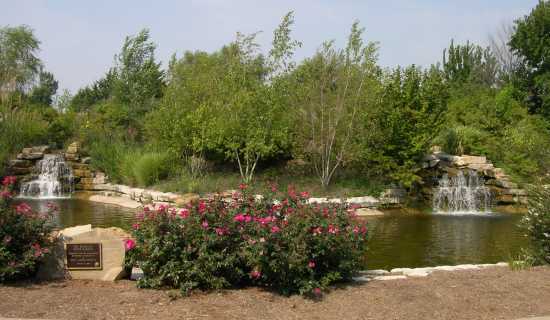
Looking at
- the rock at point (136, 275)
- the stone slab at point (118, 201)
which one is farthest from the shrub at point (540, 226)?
the stone slab at point (118, 201)

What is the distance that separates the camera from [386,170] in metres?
14.9

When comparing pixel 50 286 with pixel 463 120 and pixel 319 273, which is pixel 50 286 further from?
pixel 463 120

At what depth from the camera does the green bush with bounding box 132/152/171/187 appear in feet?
50.9

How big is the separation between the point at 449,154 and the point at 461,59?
2185cm

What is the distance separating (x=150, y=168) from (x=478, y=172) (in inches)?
385

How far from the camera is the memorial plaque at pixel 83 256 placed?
547 centimetres

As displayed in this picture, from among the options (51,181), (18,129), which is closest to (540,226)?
(51,181)

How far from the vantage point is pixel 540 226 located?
20.9 ft

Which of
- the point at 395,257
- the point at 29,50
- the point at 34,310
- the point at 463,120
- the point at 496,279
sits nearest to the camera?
the point at 34,310

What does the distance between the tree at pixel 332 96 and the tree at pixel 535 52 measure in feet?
59.2

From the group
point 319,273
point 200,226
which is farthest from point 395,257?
point 200,226

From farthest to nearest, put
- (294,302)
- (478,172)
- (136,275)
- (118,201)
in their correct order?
(478,172)
(118,201)
(136,275)
(294,302)

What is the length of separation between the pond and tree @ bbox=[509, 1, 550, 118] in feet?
60.3

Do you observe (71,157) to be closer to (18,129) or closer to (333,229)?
(18,129)
